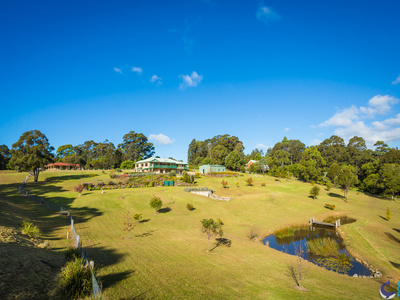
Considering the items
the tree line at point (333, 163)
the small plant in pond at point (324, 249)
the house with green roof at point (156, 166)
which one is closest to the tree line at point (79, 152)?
the house with green roof at point (156, 166)

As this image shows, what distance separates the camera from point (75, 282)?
945cm

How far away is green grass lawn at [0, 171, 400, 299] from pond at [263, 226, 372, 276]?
5.03ft

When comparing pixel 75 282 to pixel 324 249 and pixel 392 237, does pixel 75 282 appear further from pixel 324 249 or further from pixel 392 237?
pixel 392 237

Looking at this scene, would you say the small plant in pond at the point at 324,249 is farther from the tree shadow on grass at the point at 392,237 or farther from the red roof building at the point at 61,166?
the red roof building at the point at 61,166

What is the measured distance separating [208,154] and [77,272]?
435 feet

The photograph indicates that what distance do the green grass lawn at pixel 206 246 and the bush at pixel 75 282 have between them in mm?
1152

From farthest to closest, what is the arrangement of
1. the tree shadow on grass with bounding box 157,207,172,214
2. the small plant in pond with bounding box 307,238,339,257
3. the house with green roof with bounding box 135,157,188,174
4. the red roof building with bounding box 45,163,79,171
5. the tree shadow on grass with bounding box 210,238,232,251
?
1. the red roof building with bounding box 45,163,79,171
2. the house with green roof with bounding box 135,157,188,174
3. the tree shadow on grass with bounding box 157,207,172,214
4. the small plant in pond with bounding box 307,238,339,257
5. the tree shadow on grass with bounding box 210,238,232,251

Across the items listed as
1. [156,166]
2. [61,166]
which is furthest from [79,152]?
[156,166]

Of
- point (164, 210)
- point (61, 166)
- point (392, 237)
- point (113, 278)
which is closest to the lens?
point (113, 278)

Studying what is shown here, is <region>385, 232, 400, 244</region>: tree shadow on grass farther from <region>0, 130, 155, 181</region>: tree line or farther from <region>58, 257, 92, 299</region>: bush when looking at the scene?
<region>0, 130, 155, 181</region>: tree line

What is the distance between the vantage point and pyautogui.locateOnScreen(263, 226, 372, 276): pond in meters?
19.3

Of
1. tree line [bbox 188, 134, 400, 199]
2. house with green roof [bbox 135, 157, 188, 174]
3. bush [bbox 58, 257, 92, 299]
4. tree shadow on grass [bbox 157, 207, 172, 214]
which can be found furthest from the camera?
house with green roof [bbox 135, 157, 188, 174]

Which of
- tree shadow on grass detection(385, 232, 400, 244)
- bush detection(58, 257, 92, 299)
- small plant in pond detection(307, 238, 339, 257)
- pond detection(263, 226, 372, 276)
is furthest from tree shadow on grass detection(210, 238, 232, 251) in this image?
tree shadow on grass detection(385, 232, 400, 244)

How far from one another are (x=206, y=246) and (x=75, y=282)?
14051mm
